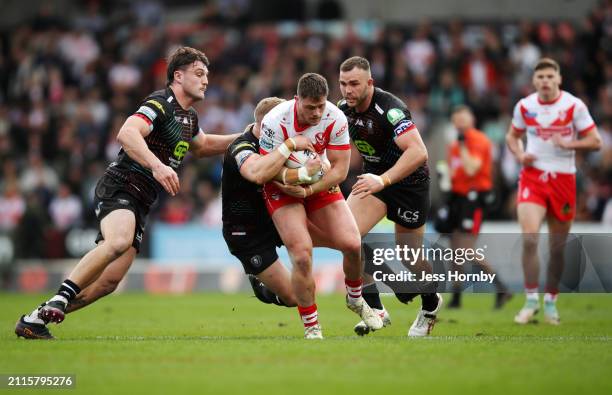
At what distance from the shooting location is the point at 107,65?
94.7ft

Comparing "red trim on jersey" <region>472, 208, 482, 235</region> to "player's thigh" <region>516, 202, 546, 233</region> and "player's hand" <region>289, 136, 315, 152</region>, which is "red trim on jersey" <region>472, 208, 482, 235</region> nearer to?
"player's thigh" <region>516, 202, 546, 233</region>

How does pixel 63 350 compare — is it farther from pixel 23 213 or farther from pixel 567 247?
pixel 23 213

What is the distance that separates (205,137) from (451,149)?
239 inches

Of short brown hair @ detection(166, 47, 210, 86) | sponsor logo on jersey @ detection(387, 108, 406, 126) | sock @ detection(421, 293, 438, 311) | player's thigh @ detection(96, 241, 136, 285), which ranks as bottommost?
sock @ detection(421, 293, 438, 311)

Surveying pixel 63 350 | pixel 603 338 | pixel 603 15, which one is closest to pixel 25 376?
pixel 63 350

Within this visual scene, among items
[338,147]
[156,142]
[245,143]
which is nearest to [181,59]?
[156,142]

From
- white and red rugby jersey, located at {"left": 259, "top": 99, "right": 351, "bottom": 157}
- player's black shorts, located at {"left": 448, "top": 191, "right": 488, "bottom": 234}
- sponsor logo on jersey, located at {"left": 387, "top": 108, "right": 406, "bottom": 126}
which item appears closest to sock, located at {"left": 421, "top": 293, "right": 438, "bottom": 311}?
sponsor logo on jersey, located at {"left": 387, "top": 108, "right": 406, "bottom": 126}

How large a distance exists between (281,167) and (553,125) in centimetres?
494

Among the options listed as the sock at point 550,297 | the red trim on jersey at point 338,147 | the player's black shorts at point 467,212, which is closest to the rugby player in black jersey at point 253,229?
the red trim on jersey at point 338,147

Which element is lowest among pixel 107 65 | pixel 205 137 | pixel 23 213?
pixel 23 213

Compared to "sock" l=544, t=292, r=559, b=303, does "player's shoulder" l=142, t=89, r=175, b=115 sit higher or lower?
higher

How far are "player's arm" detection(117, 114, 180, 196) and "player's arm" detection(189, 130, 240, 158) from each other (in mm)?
1066

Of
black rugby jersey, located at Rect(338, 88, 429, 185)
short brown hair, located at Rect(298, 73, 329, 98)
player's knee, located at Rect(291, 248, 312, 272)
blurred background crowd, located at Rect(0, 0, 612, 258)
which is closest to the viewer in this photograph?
short brown hair, located at Rect(298, 73, 329, 98)

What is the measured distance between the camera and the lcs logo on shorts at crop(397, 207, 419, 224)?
38.1 feet
